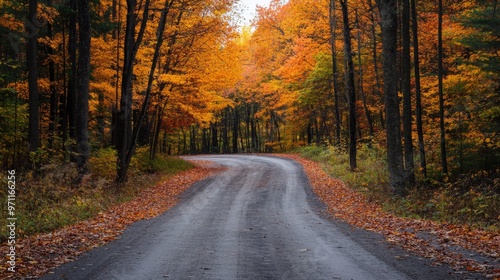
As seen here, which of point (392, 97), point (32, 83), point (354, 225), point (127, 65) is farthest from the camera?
point (127, 65)

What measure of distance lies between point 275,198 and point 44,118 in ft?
50.6

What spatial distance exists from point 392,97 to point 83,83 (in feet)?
39.9

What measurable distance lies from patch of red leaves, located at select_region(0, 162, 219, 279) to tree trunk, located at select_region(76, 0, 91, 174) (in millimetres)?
2962

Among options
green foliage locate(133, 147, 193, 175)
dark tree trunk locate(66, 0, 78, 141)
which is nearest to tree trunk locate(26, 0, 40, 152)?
dark tree trunk locate(66, 0, 78, 141)

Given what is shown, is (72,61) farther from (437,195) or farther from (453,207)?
(453,207)

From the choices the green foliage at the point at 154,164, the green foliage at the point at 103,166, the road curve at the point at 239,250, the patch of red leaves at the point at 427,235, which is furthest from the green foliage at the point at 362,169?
the green foliage at the point at 103,166

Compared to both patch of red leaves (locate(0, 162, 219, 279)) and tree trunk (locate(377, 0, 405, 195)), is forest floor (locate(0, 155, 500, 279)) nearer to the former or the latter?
patch of red leaves (locate(0, 162, 219, 279))

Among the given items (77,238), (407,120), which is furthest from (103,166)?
(407,120)

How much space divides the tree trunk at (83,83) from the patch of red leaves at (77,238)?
9.72 feet

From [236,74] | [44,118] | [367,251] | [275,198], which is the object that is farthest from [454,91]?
[44,118]

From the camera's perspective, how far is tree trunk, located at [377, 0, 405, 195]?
575 inches

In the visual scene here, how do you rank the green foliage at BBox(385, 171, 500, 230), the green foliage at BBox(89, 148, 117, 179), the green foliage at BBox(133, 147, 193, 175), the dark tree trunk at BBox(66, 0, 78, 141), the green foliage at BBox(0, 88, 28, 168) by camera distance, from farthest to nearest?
1. the green foliage at BBox(133, 147, 193, 175)
2. the green foliage at BBox(89, 148, 117, 179)
3. the dark tree trunk at BBox(66, 0, 78, 141)
4. the green foliage at BBox(0, 88, 28, 168)
5. the green foliage at BBox(385, 171, 500, 230)

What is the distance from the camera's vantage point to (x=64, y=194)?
45.9ft

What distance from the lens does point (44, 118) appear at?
77.2ft
